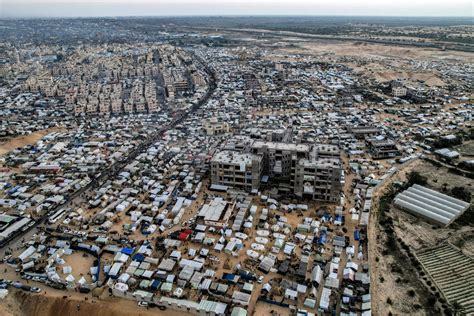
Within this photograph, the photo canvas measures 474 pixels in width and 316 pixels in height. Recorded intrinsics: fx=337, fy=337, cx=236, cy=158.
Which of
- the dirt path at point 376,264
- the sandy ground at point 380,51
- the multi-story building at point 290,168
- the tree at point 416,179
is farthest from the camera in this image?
the sandy ground at point 380,51

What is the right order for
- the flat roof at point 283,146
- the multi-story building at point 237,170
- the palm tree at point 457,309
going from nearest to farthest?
the palm tree at point 457,309, the multi-story building at point 237,170, the flat roof at point 283,146

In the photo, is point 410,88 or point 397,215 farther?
point 410,88

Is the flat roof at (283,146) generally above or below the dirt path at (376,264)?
above

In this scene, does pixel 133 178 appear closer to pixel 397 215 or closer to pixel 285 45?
pixel 397 215

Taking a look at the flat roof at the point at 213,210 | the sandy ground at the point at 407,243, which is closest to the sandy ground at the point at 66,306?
the flat roof at the point at 213,210

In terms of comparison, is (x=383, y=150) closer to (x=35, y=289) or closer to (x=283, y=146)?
(x=283, y=146)

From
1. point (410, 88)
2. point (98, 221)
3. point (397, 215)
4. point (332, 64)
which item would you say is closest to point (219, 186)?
point (98, 221)

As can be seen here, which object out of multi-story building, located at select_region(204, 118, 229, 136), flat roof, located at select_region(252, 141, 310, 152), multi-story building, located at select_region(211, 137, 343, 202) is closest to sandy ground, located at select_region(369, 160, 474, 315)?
multi-story building, located at select_region(211, 137, 343, 202)

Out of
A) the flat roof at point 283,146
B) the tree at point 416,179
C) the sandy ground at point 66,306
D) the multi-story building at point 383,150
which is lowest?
the sandy ground at point 66,306

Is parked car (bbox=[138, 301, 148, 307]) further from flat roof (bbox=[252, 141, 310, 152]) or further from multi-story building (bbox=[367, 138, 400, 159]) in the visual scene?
multi-story building (bbox=[367, 138, 400, 159])

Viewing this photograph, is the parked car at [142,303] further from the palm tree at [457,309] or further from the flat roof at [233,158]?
the palm tree at [457,309]

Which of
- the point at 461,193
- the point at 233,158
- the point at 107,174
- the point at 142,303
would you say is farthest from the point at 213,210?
the point at 461,193
